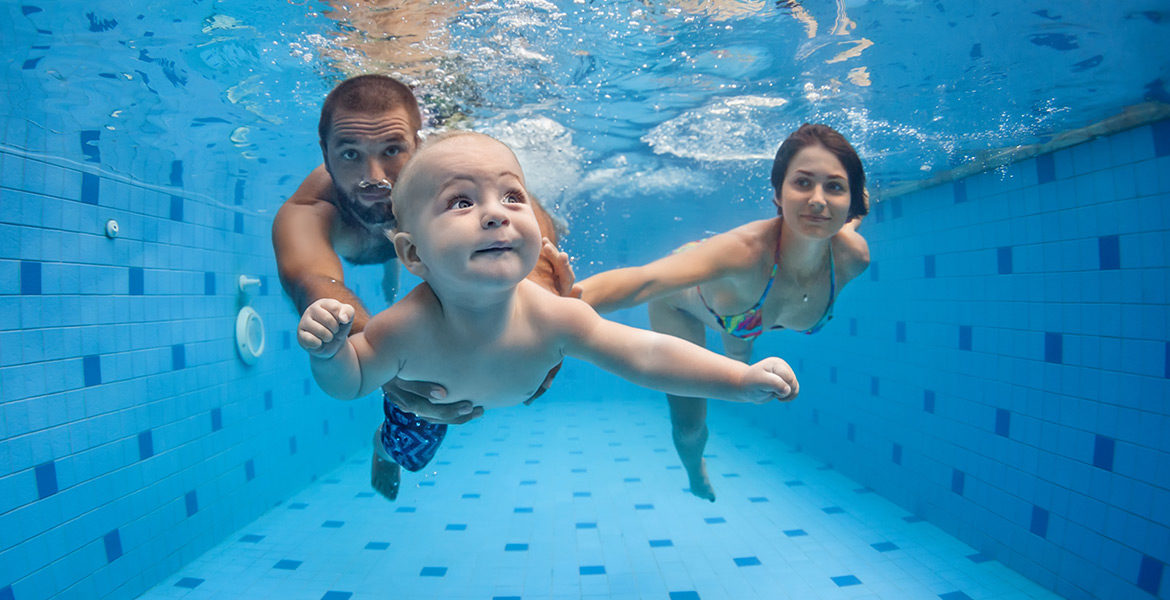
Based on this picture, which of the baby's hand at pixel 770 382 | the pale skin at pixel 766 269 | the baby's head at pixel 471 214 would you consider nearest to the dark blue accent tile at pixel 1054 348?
the pale skin at pixel 766 269

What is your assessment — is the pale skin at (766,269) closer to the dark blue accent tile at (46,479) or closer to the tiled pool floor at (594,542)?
the tiled pool floor at (594,542)

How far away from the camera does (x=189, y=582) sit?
5.59 metres

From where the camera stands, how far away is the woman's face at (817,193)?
362 cm

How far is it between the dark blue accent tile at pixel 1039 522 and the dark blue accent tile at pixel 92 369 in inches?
359

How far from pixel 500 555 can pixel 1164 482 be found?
6035 mm

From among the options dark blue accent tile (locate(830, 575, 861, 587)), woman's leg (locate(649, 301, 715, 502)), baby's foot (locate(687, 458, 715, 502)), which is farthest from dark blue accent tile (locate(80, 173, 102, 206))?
dark blue accent tile (locate(830, 575, 861, 587))

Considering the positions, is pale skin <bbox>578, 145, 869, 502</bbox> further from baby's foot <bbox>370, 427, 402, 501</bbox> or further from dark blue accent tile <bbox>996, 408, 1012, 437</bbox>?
dark blue accent tile <bbox>996, 408, 1012, 437</bbox>

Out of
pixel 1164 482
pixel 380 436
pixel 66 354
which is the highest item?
pixel 66 354

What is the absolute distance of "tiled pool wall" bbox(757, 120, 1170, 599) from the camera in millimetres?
4746

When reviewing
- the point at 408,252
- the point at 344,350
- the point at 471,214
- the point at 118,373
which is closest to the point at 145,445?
the point at 118,373

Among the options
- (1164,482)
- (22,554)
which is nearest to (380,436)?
(22,554)

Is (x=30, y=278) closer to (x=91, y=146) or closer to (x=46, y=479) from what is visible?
(x=46, y=479)

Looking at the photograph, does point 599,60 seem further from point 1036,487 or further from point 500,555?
point 1036,487

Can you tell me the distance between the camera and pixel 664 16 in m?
5.16
